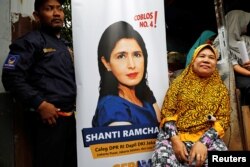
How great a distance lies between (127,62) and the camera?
116 inches

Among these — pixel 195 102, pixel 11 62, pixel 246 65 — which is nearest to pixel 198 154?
pixel 195 102

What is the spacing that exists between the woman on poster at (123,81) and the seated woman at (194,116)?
0.56 ft

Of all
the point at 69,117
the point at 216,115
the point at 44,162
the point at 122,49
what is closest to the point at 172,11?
the point at 122,49

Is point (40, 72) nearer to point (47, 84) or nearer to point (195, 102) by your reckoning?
point (47, 84)

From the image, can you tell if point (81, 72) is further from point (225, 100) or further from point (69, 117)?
point (225, 100)

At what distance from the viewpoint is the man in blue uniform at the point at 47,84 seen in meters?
2.55

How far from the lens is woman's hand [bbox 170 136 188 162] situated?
2.66m

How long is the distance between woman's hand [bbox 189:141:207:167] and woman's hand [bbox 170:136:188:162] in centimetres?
5

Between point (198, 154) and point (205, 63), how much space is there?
2.38 feet

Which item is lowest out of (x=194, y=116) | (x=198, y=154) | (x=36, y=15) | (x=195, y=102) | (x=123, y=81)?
(x=198, y=154)

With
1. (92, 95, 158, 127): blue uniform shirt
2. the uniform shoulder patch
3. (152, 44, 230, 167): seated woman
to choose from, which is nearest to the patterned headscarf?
(152, 44, 230, 167): seated woman

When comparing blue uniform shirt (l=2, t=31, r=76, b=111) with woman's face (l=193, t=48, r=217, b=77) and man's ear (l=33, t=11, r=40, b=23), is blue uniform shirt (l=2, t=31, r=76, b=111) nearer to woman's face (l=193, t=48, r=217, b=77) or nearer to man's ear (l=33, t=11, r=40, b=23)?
man's ear (l=33, t=11, r=40, b=23)

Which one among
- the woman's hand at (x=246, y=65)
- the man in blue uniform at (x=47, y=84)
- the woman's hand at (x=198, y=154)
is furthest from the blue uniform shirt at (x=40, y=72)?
the woman's hand at (x=246, y=65)

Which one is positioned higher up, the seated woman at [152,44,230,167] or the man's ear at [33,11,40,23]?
the man's ear at [33,11,40,23]
